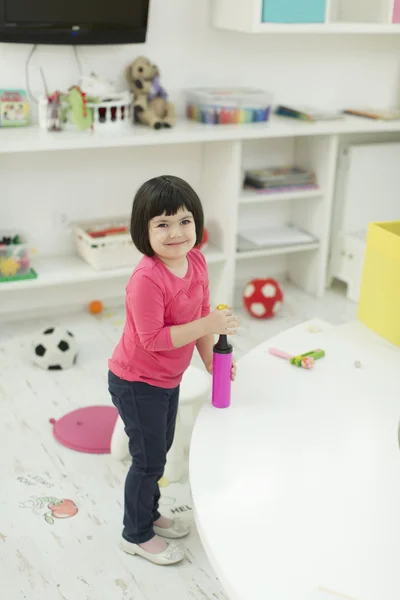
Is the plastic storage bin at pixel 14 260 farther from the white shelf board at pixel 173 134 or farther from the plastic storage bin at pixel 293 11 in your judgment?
the plastic storage bin at pixel 293 11

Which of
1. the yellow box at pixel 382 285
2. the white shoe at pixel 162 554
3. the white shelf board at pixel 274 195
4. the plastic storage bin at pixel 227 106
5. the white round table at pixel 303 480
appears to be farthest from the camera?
the white shelf board at pixel 274 195

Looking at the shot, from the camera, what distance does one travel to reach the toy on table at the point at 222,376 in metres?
1.30

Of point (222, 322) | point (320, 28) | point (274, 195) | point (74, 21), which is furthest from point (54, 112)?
point (222, 322)

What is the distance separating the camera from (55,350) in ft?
8.70

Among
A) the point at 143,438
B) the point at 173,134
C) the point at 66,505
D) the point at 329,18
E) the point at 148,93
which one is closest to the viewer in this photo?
the point at 143,438

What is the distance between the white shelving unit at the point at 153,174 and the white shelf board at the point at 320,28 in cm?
35

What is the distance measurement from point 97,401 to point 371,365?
1185 mm

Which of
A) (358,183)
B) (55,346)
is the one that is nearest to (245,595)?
(55,346)

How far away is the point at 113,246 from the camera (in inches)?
114

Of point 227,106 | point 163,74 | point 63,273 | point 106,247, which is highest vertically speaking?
point 163,74

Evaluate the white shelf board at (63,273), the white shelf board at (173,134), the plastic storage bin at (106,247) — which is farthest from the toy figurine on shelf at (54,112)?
the white shelf board at (63,273)

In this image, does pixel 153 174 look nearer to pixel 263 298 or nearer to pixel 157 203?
pixel 263 298

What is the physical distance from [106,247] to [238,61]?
39.0 inches

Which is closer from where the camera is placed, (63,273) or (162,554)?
(162,554)
